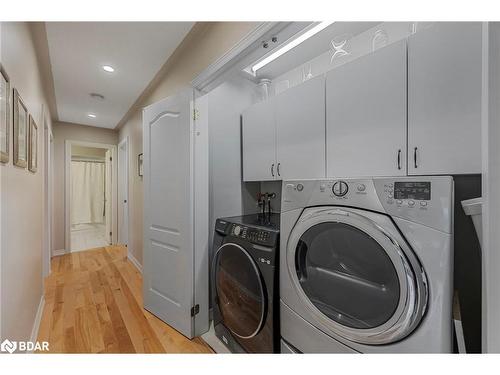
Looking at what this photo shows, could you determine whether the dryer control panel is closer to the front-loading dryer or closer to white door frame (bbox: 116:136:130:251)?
the front-loading dryer

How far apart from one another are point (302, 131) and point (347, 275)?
1035 mm

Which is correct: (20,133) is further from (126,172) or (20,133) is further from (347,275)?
(126,172)

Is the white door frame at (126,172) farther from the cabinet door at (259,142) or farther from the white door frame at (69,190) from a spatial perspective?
the cabinet door at (259,142)

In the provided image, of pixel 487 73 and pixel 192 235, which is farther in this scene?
pixel 192 235

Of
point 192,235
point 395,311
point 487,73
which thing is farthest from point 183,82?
point 395,311

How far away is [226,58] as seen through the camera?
4.44ft

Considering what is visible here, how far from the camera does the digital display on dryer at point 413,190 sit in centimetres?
82

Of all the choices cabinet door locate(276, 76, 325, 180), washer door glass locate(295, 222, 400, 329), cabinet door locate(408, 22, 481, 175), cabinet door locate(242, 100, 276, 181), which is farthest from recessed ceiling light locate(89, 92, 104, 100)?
cabinet door locate(408, 22, 481, 175)

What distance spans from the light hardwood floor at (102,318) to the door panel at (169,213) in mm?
120

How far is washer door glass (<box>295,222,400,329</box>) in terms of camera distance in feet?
2.99

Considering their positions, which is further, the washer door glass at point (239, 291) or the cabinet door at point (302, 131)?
the cabinet door at point (302, 131)

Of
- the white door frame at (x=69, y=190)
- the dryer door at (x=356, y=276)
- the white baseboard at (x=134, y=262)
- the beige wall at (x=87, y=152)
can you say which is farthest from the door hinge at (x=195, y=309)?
the beige wall at (x=87, y=152)

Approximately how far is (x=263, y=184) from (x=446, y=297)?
1689 mm
